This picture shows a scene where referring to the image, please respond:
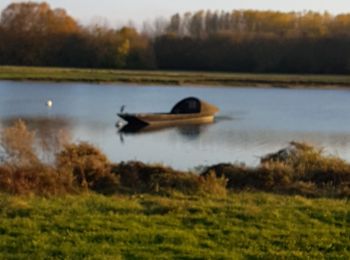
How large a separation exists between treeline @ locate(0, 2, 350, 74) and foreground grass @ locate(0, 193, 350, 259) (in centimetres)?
8067

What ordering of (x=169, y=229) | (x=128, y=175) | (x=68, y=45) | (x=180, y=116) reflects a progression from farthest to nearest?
(x=68, y=45) → (x=180, y=116) → (x=128, y=175) → (x=169, y=229)

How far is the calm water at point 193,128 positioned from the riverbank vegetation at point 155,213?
5.11 m

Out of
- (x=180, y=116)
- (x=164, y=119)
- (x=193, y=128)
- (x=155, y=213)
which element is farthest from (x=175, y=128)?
(x=155, y=213)

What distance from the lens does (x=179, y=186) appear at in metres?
11.2

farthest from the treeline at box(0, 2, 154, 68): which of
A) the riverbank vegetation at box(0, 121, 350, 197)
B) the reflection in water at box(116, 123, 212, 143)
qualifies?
the riverbank vegetation at box(0, 121, 350, 197)

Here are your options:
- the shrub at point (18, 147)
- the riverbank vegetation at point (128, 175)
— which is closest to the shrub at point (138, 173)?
the riverbank vegetation at point (128, 175)

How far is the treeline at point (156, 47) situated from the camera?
88.7 metres

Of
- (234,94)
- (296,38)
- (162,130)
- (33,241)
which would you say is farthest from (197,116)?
(296,38)

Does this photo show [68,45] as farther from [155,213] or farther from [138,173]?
[155,213]

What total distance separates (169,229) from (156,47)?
8940 centimetres

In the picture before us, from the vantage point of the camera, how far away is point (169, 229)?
22.1 feet

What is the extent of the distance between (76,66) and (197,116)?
57.0m

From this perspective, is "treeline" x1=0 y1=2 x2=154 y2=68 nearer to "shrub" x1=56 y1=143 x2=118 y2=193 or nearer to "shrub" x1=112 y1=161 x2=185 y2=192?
"shrub" x1=112 y1=161 x2=185 y2=192

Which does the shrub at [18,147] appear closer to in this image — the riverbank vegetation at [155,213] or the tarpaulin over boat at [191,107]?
the riverbank vegetation at [155,213]
